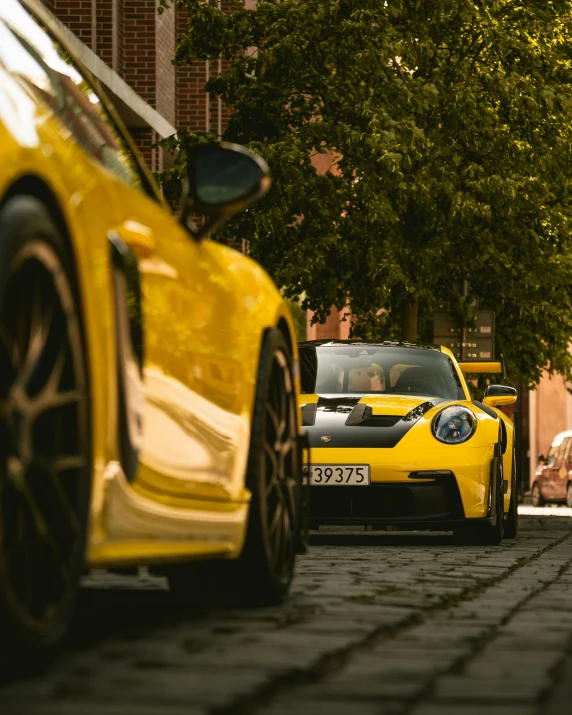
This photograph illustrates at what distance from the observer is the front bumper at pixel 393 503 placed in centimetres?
1048

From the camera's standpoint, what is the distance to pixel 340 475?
1056 cm

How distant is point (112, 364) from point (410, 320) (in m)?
15.4

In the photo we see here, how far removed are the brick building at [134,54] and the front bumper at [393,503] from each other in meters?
9.96

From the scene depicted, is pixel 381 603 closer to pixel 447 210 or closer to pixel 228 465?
pixel 228 465

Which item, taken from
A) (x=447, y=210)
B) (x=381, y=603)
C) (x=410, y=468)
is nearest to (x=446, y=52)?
(x=447, y=210)

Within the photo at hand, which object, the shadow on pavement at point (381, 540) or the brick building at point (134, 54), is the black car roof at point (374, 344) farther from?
the brick building at point (134, 54)

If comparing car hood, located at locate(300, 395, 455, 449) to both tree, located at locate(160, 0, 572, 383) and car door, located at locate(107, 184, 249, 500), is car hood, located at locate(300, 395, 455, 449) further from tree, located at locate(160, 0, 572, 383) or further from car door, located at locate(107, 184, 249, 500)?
tree, located at locate(160, 0, 572, 383)

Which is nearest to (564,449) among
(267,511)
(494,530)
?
(494,530)

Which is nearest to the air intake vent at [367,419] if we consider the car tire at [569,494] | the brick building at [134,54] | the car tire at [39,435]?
the car tire at [39,435]

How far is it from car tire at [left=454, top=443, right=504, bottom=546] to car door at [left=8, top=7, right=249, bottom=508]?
5754 mm

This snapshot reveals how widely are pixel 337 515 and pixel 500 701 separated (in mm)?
6908

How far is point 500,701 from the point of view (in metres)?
3.58

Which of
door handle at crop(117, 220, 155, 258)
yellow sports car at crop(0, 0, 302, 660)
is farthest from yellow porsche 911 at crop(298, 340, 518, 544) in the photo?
door handle at crop(117, 220, 155, 258)

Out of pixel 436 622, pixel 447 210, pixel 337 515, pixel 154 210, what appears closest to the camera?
pixel 154 210
